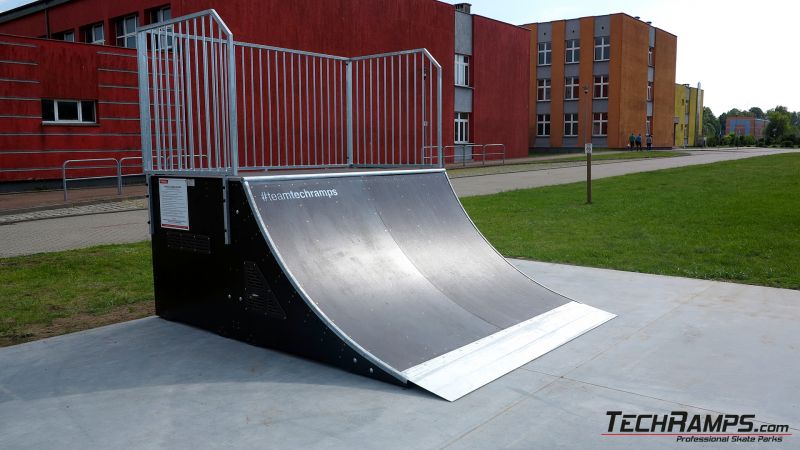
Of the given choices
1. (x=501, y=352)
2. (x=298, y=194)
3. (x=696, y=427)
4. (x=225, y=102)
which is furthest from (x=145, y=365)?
(x=696, y=427)

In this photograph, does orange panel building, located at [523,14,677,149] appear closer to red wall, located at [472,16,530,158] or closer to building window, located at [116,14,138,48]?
red wall, located at [472,16,530,158]

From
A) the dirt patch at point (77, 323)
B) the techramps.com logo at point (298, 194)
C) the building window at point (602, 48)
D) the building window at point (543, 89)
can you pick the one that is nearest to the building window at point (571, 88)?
the building window at point (543, 89)

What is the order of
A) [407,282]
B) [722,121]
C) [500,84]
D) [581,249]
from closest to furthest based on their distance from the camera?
[407,282] < [581,249] < [500,84] < [722,121]

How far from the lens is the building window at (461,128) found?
3559 cm

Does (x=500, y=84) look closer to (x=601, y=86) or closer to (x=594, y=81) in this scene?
(x=594, y=81)

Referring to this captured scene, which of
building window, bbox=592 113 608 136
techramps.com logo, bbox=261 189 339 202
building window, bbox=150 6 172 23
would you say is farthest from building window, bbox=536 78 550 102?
techramps.com logo, bbox=261 189 339 202

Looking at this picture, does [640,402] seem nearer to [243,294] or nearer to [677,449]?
[677,449]

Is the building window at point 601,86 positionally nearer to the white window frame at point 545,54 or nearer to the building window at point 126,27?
the white window frame at point 545,54

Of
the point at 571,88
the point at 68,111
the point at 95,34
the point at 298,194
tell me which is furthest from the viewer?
the point at 571,88

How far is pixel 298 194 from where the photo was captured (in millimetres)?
5184

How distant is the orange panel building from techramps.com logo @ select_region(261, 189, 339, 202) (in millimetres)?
47394

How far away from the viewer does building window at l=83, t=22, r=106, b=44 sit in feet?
84.4

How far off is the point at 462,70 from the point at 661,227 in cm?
2616

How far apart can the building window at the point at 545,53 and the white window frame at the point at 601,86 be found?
13.7 ft
